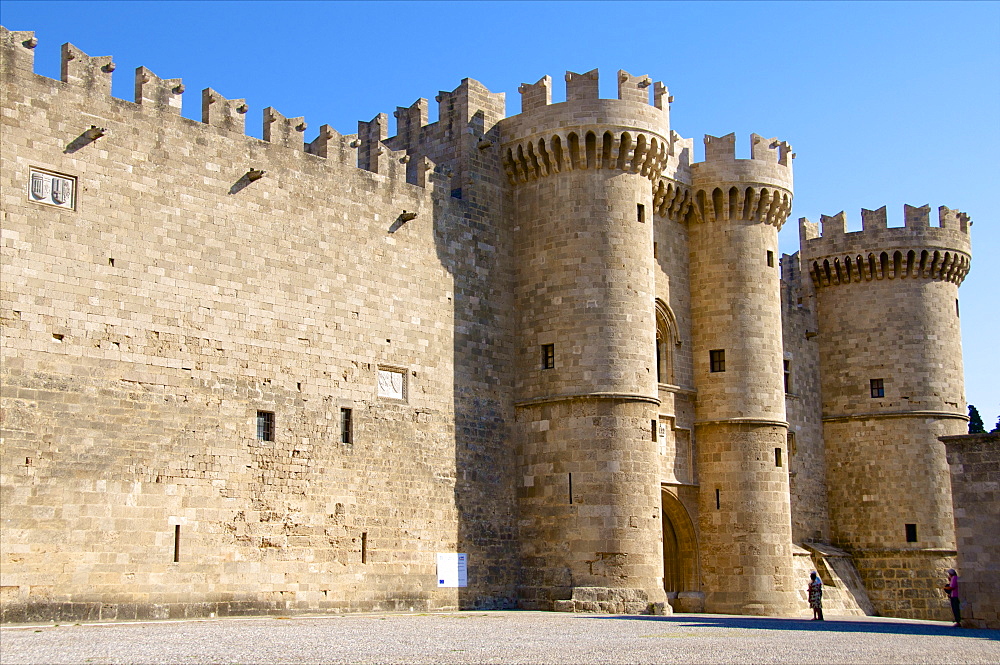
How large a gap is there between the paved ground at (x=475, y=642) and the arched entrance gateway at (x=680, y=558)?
6259 mm

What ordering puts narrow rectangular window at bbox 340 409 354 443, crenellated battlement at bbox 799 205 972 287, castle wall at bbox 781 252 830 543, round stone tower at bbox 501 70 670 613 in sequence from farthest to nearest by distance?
crenellated battlement at bbox 799 205 972 287 → castle wall at bbox 781 252 830 543 → round stone tower at bbox 501 70 670 613 → narrow rectangular window at bbox 340 409 354 443

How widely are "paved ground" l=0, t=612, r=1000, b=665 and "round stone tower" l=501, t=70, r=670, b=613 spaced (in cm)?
315

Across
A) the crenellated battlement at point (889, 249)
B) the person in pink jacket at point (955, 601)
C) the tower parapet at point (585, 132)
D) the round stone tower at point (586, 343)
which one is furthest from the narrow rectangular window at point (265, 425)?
the crenellated battlement at point (889, 249)

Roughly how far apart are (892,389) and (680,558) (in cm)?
915

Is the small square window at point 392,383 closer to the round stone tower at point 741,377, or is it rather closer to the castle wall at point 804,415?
the round stone tower at point 741,377

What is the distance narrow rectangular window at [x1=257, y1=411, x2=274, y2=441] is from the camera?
69.5ft

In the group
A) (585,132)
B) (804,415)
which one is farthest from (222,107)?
(804,415)

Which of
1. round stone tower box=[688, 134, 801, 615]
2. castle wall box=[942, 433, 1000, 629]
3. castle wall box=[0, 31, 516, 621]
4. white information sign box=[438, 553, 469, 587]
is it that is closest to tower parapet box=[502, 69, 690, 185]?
castle wall box=[0, 31, 516, 621]

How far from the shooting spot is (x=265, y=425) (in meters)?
21.3

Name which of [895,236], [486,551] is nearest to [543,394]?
[486,551]

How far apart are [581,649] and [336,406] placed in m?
8.60

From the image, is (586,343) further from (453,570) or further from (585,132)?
(453,570)

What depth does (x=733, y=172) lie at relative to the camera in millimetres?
29172

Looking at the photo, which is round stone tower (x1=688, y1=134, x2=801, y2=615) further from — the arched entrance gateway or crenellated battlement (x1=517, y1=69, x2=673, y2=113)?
crenellated battlement (x1=517, y1=69, x2=673, y2=113)
